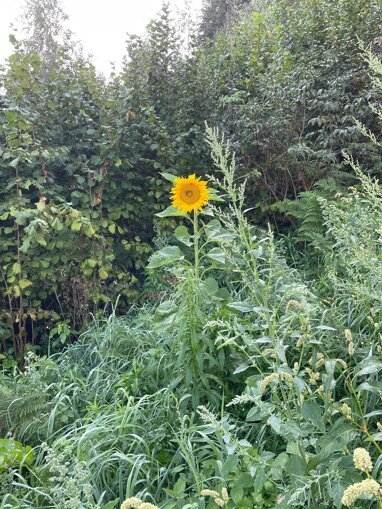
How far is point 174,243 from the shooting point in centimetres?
480

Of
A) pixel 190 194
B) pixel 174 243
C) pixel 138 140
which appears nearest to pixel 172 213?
pixel 190 194

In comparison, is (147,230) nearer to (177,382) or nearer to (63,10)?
(177,382)

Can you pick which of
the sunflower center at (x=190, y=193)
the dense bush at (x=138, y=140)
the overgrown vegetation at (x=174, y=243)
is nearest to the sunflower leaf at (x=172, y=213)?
the overgrown vegetation at (x=174, y=243)

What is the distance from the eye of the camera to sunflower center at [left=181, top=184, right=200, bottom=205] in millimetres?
2945

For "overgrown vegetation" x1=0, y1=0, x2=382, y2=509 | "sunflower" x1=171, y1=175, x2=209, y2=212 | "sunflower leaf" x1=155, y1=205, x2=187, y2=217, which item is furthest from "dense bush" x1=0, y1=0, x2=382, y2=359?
"sunflower" x1=171, y1=175, x2=209, y2=212

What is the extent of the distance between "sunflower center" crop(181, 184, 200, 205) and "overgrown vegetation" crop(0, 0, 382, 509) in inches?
1.5

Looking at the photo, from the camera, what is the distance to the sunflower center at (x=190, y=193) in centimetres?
295

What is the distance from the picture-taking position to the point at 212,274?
4223 millimetres

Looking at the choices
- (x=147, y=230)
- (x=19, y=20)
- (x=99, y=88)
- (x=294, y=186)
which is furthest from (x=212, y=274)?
(x=19, y=20)

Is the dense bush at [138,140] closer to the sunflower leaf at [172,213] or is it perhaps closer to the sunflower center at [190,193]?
the sunflower leaf at [172,213]

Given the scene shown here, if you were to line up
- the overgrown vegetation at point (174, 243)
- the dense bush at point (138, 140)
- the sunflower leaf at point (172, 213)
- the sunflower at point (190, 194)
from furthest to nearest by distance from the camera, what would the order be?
the dense bush at point (138, 140)
the sunflower leaf at point (172, 213)
the sunflower at point (190, 194)
the overgrown vegetation at point (174, 243)

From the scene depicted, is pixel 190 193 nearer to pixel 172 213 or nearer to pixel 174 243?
pixel 172 213

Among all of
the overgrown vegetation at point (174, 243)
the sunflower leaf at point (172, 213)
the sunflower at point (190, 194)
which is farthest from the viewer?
the sunflower leaf at point (172, 213)

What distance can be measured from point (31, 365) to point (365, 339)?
5.82 feet
